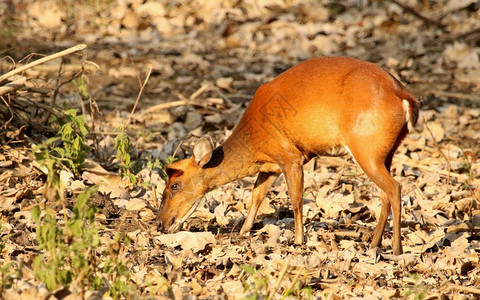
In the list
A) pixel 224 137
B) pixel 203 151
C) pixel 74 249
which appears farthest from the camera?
pixel 224 137

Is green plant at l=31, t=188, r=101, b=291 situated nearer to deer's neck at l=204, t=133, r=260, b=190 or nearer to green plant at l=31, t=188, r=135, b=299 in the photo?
green plant at l=31, t=188, r=135, b=299

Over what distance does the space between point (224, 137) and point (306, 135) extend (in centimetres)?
252

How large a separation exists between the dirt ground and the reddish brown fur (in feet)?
1.07

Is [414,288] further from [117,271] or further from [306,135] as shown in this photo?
[117,271]

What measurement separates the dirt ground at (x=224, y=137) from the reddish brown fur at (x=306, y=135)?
33cm

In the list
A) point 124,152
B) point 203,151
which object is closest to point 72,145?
point 124,152

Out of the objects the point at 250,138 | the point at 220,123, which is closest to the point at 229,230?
the point at 250,138

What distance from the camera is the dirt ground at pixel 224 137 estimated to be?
202 inches

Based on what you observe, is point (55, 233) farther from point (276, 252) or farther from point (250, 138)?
point (250, 138)

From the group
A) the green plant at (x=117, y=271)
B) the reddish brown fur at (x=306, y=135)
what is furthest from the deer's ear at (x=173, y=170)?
the green plant at (x=117, y=271)

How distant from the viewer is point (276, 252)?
563cm

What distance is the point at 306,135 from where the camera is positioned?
6.18 metres

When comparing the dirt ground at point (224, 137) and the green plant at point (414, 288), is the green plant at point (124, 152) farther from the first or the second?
the green plant at point (414, 288)

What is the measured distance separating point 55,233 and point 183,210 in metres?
2.45
